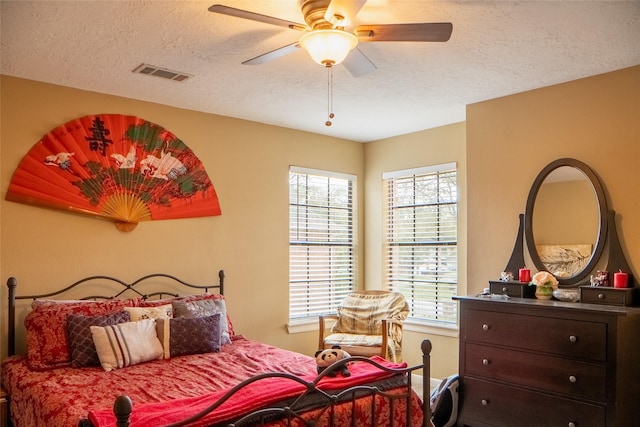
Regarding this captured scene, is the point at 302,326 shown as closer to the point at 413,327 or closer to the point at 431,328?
the point at 413,327

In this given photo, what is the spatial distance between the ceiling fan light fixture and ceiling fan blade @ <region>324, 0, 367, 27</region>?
72mm

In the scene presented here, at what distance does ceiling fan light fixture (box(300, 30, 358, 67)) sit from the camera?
7.31 feet

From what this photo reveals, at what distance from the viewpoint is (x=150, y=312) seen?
3.57m

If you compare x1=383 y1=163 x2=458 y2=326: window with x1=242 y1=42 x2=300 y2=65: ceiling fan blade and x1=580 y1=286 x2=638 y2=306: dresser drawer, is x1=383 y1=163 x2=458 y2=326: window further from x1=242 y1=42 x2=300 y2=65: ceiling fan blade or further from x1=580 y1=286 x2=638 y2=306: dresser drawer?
x1=242 y1=42 x2=300 y2=65: ceiling fan blade

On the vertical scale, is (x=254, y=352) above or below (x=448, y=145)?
below

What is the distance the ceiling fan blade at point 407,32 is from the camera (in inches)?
84.4

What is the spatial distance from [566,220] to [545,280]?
479 mm

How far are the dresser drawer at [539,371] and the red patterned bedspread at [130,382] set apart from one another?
910mm

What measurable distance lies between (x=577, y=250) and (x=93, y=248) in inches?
138

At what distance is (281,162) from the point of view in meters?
5.02

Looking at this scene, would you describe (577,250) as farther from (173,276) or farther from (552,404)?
(173,276)

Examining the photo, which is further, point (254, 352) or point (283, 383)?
point (254, 352)

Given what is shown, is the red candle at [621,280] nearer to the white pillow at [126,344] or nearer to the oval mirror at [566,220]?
the oval mirror at [566,220]

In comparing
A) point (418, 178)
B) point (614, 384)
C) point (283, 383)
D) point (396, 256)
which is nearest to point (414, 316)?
point (396, 256)
